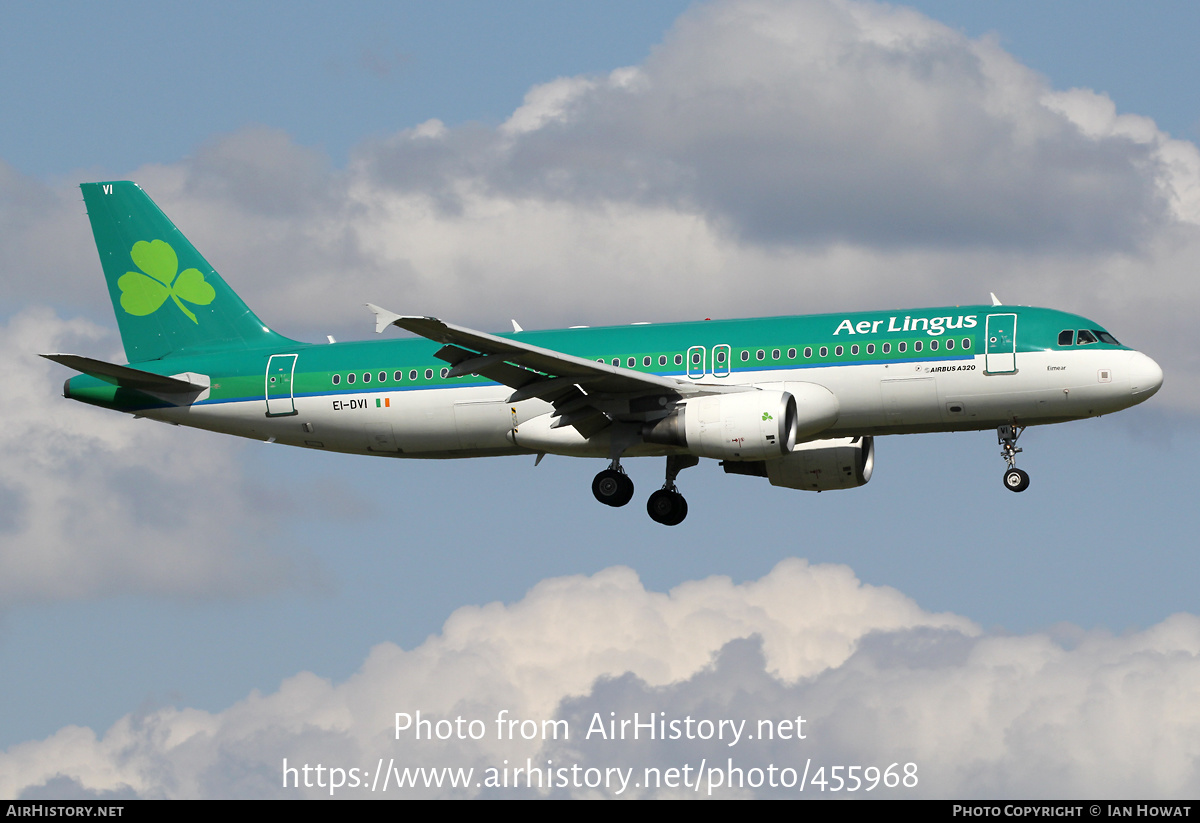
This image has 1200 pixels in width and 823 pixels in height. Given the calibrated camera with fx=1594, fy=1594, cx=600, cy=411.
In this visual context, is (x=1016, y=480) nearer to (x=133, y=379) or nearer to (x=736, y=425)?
(x=736, y=425)

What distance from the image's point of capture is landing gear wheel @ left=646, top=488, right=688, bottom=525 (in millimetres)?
46000

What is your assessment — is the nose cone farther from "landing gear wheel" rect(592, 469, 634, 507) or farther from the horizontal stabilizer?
the horizontal stabilizer

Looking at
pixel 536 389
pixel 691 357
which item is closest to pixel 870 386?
pixel 691 357

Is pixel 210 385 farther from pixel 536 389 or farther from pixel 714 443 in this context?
pixel 714 443

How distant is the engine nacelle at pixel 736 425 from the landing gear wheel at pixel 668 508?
4041mm

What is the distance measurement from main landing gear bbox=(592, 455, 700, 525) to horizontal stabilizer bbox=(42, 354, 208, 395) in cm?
1244

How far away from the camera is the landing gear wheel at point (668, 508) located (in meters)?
46.0

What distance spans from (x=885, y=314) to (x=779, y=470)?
738cm

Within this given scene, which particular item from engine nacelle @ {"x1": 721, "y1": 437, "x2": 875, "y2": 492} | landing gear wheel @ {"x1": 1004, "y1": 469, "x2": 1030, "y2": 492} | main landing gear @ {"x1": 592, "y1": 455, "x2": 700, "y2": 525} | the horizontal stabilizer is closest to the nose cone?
landing gear wheel @ {"x1": 1004, "y1": 469, "x2": 1030, "y2": 492}

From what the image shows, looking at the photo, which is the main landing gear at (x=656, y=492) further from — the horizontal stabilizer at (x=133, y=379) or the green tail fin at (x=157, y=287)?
the horizontal stabilizer at (x=133, y=379)

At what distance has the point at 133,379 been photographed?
46.9 meters

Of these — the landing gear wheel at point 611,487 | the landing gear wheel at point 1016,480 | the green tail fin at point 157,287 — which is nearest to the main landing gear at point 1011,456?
the landing gear wheel at point 1016,480

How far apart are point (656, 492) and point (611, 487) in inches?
79.1

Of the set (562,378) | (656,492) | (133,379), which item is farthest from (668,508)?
(133,379)
